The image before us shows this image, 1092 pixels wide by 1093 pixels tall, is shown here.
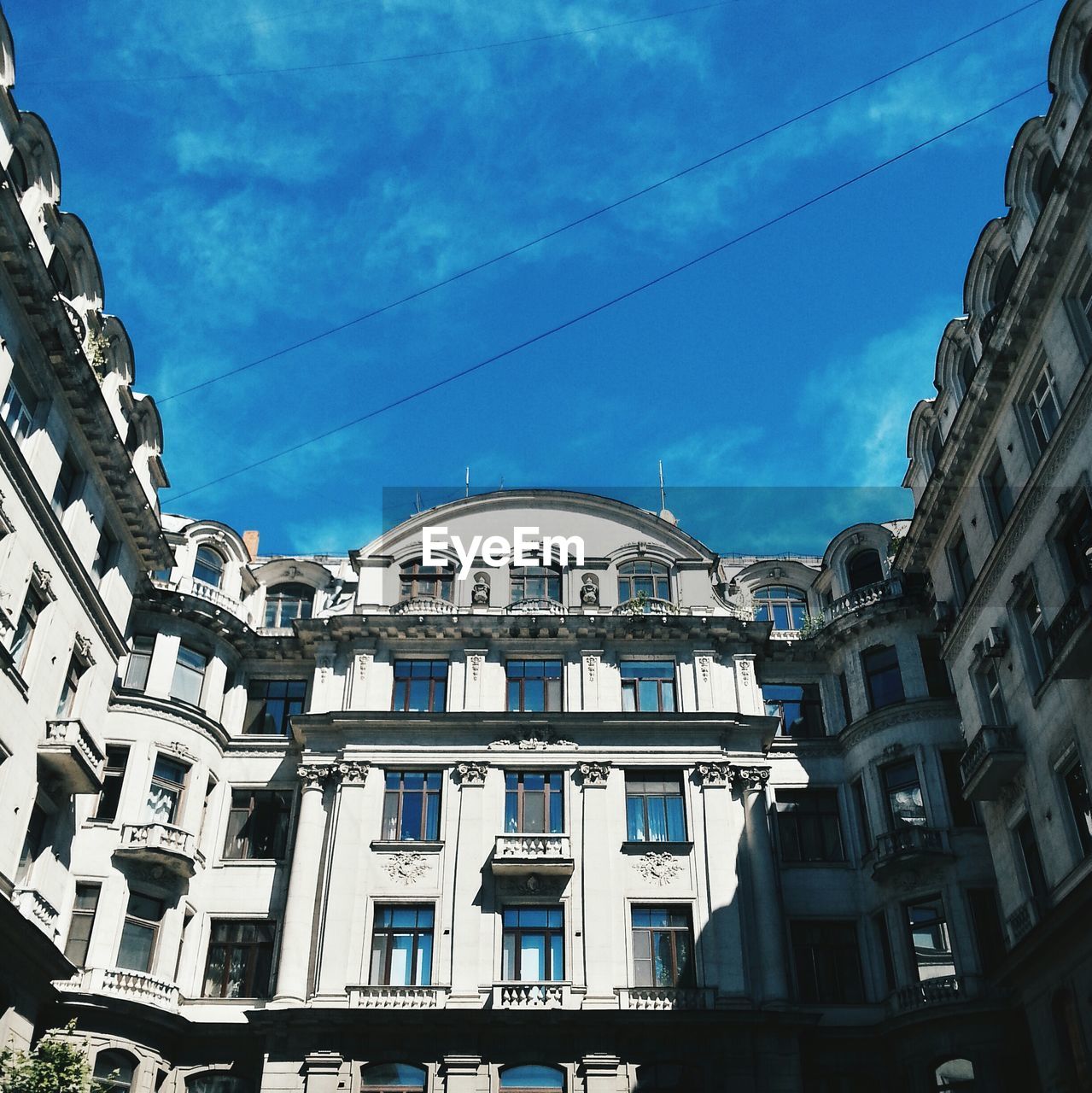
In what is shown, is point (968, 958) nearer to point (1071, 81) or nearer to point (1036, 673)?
point (1036, 673)

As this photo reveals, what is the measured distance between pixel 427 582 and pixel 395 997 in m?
15.4

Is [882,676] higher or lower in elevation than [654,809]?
higher

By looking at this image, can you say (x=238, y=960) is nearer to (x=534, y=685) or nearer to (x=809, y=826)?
(x=534, y=685)

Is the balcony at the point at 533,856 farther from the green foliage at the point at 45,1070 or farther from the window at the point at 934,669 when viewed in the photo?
the window at the point at 934,669

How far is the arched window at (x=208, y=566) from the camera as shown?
4431 centimetres

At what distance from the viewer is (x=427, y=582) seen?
44.7 m

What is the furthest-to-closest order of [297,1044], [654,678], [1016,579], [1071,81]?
[654,678] < [297,1044] < [1016,579] < [1071,81]

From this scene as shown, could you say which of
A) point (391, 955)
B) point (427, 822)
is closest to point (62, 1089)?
point (391, 955)

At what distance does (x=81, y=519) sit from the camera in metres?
34.5

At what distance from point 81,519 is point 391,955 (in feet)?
52.0

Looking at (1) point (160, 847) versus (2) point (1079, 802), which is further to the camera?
(1) point (160, 847)

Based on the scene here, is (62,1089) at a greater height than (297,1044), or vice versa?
(297,1044)

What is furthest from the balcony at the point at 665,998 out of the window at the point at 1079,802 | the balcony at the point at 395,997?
the window at the point at 1079,802

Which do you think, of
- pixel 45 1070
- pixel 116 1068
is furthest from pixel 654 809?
pixel 45 1070
